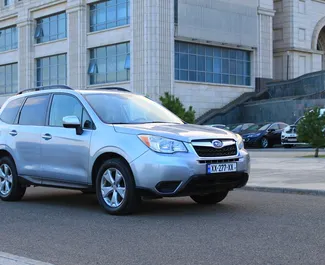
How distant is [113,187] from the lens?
313 inches

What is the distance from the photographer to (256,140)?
30.8 m

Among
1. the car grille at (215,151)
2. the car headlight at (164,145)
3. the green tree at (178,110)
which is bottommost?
the car grille at (215,151)

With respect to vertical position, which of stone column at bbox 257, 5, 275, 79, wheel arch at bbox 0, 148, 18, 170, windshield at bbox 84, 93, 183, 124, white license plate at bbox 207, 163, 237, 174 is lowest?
white license plate at bbox 207, 163, 237, 174

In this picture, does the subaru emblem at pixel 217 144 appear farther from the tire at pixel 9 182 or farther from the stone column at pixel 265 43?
the stone column at pixel 265 43

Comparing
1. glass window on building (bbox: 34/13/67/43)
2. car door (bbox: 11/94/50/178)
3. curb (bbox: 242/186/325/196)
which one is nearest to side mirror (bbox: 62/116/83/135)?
car door (bbox: 11/94/50/178)

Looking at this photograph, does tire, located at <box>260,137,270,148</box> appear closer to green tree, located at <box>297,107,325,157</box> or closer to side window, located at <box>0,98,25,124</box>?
green tree, located at <box>297,107,325,157</box>

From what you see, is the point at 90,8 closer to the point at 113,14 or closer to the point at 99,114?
the point at 113,14

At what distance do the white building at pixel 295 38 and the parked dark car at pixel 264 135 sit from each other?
2158 centimetres

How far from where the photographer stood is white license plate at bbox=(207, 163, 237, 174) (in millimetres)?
7686

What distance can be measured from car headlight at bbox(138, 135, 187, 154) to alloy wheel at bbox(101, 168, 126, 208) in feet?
2.02

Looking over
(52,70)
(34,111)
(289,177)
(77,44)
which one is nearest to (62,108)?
(34,111)

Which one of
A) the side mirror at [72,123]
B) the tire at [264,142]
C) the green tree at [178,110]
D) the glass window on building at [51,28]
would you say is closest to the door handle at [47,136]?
the side mirror at [72,123]

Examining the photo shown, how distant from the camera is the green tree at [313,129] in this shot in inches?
799

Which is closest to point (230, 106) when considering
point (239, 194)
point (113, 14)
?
point (113, 14)
